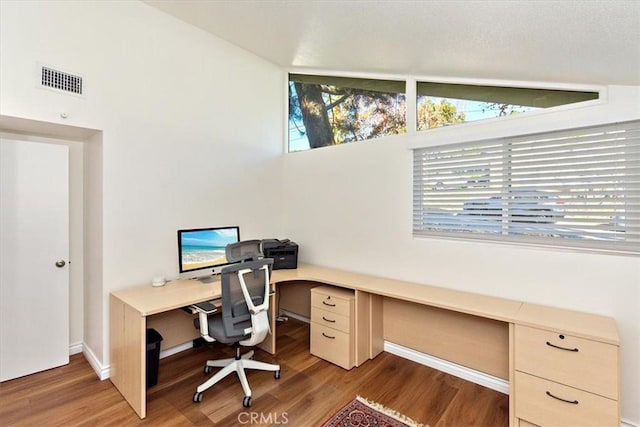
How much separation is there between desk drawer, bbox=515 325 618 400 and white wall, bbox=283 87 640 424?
454mm

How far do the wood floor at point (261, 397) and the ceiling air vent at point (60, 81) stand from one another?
2306mm

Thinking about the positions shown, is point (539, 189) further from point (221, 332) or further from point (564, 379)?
point (221, 332)

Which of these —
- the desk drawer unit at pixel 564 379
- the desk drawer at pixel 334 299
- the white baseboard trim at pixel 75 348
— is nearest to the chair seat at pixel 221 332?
the desk drawer at pixel 334 299

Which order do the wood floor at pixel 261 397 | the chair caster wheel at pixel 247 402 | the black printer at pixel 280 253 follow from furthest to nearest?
the black printer at pixel 280 253, the chair caster wheel at pixel 247 402, the wood floor at pixel 261 397

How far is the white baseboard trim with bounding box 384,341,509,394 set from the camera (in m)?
2.33

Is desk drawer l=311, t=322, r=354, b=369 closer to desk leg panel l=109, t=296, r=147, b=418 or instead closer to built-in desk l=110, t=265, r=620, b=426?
built-in desk l=110, t=265, r=620, b=426

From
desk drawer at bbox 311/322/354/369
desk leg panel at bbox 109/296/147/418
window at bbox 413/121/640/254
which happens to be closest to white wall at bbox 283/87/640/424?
window at bbox 413/121/640/254

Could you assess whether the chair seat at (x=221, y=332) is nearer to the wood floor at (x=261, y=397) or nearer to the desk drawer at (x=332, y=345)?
the wood floor at (x=261, y=397)

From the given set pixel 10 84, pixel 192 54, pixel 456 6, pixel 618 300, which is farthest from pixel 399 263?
pixel 10 84

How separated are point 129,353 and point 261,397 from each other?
1009 mm

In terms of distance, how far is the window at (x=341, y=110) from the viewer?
3.07m

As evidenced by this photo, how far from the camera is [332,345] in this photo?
2717mm

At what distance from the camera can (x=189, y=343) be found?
3.03 metres

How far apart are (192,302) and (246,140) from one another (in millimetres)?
A: 2010
